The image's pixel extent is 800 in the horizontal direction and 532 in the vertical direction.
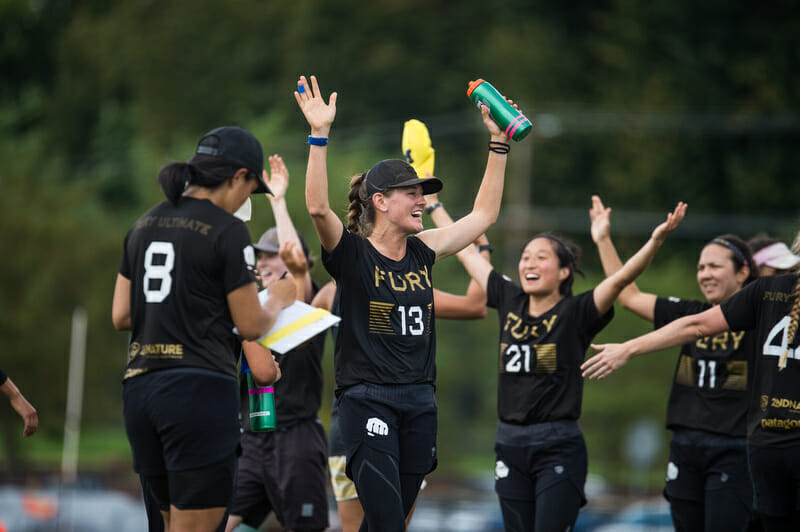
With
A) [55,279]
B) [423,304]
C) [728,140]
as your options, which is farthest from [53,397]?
[728,140]

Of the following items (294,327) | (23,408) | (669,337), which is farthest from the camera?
(23,408)

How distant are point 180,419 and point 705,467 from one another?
148 inches

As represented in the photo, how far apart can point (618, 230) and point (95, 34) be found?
2463 centimetres

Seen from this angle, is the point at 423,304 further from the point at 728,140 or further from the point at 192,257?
the point at 728,140

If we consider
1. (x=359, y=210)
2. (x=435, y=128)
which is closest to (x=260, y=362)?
(x=359, y=210)

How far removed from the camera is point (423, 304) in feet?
19.1

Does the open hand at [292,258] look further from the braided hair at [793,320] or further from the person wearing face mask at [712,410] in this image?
the person wearing face mask at [712,410]

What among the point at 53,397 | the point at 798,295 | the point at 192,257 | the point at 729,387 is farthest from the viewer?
the point at 53,397

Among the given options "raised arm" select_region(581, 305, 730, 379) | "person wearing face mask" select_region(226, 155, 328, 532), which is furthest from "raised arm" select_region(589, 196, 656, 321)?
"person wearing face mask" select_region(226, 155, 328, 532)

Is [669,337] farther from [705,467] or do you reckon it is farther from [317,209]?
[317,209]

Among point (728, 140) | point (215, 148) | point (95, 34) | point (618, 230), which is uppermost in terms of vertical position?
point (95, 34)

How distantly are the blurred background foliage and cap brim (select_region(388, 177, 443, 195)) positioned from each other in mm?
18403

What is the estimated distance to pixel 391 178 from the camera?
5.90 metres

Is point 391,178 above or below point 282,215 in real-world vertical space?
above
